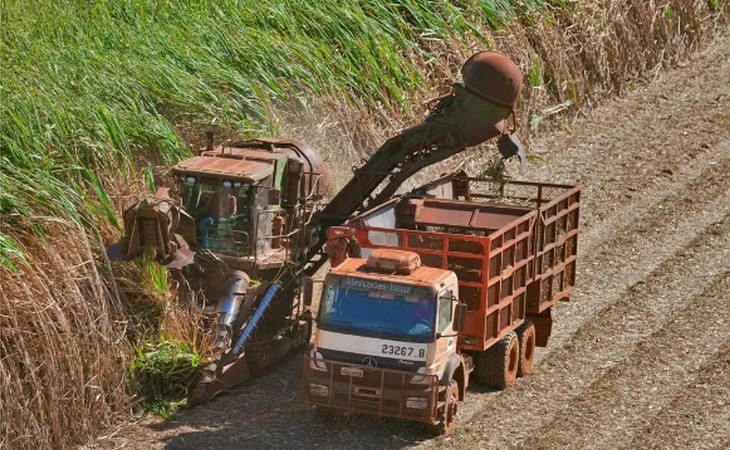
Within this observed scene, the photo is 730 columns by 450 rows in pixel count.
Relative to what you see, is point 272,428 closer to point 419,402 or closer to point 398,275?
point 419,402

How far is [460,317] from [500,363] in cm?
196

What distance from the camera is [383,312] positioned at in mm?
18781

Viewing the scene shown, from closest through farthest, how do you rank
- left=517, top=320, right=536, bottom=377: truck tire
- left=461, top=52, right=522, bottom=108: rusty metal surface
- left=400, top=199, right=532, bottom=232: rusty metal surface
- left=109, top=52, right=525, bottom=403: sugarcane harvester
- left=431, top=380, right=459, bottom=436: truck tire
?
1. left=431, top=380, right=459, bottom=436: truck tire
2. left=109, top=52, right=525, bottom=403: sugarcane harvester
3. left=517, top=320, right=536, bottom=377: truck tire
4. left=400, top=199, right=532, bottom=232: rusty metal surface
5. left=461, top=52, right=522, bottom=108: rusty metal surface

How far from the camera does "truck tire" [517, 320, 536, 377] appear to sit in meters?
21.2

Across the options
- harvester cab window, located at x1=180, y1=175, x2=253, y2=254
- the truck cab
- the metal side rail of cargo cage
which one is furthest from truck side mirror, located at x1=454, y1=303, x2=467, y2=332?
harvester cab window, located at x1=180, y1=175, x2=253, y2=254

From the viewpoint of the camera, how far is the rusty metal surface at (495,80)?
73.8 ft

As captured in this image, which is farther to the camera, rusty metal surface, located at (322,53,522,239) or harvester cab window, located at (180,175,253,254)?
rusty metal surface, located at (322,53,522,239)

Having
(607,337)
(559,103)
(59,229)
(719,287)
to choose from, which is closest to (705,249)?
(719,287)

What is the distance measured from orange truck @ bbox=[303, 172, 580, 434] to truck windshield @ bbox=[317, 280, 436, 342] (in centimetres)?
1

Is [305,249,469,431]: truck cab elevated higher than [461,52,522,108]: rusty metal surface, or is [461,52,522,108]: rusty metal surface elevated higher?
[461,52,522,108]: rusty metal surface

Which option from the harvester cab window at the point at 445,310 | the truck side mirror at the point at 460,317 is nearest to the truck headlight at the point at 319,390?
the harvester cab window at the point at 445,310

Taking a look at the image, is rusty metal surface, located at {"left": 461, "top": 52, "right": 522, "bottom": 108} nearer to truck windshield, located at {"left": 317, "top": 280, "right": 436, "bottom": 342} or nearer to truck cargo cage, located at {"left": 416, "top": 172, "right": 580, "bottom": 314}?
truck cargo cage, located at {"left": 416, "top": 172, "right": 580, "bottom": 314}

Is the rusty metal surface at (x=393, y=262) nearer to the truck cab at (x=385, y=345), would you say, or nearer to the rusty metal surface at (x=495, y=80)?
the truck cab at (x=385, y=345)

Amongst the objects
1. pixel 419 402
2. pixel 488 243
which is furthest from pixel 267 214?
pixel 419 402
